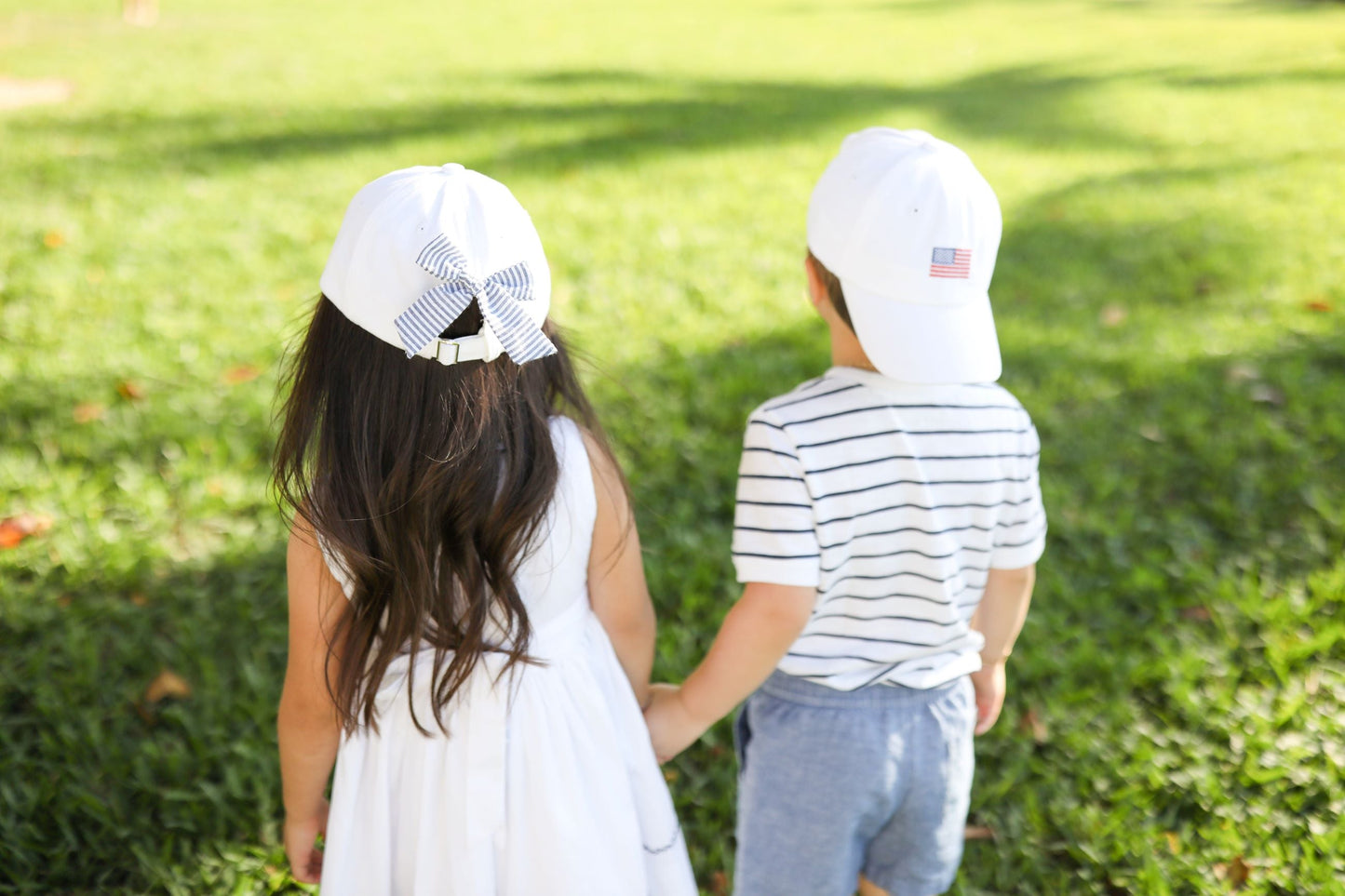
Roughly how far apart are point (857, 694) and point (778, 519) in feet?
1.04

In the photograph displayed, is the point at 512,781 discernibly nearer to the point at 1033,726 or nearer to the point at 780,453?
the point at 780,453

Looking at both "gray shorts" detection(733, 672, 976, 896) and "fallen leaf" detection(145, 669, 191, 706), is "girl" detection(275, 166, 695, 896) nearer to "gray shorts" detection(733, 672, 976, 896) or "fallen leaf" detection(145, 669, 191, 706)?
"gray shorts" detection(733, 672, 976, 896)

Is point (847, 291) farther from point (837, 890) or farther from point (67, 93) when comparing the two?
point (67, 93)

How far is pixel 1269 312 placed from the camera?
423 cm

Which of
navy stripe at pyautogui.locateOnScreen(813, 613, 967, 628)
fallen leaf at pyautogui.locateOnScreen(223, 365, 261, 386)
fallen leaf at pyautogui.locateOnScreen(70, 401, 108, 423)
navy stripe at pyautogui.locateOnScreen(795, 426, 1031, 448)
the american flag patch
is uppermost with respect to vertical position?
the american flag patch

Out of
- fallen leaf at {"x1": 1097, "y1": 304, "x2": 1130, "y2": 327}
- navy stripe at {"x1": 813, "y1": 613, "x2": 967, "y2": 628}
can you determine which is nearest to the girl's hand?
navy stripe at {"x1": 813, "y1": 613, "x2": 967, "y2": 628}

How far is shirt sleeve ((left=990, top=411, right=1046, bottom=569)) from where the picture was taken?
1.43 m

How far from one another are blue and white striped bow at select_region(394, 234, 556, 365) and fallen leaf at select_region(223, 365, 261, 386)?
2587mm

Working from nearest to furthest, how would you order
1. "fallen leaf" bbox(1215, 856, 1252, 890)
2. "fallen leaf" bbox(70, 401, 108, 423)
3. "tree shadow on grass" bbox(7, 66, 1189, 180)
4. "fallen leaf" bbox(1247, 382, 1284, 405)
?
1. "fallen leaf" bbox(1215, 856, 1252, 890)
2. "fallen leaf" bbox(70, 401, 108, 423)
3. "fallen leaf" bbox(1247, 382, 1284, 405)
4. "tree shadow on grass" bbox(7, 66, 1189, 180)

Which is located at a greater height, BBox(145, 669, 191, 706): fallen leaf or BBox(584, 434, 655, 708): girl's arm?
BBox(584, 434, 655, 708): girl's arm

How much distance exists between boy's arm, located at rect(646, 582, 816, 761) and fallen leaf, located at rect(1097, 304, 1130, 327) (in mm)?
3311

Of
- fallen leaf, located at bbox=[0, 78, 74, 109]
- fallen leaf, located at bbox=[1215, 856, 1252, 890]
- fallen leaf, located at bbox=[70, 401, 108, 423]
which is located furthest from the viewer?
fallen leaf, located at bbox=[0, 78, 74, 109]

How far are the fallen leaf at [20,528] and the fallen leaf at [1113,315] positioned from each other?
379 centimetres

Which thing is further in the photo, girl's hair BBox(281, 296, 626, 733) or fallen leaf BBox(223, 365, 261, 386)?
fallen leaf BBox(223, 365, 261, 386)
